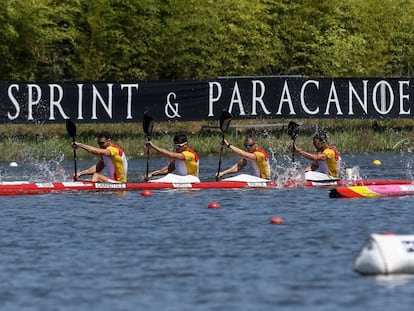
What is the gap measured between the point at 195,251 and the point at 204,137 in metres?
21.4

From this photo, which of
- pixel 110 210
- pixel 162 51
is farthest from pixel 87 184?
pixel 162 51

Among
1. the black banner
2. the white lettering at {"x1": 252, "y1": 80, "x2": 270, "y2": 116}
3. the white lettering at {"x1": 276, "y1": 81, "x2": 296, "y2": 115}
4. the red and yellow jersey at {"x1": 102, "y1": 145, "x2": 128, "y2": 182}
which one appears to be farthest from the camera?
the white lettering at {"x1": 276, "y1": 81, "x2": 296, "y2": 115}

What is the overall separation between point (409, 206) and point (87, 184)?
7019 mm

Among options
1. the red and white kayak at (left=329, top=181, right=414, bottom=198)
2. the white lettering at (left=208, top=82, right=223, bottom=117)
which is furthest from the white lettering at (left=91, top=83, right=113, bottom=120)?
the red and white kayak at (left=329, top=181, right=414, bottom=198)

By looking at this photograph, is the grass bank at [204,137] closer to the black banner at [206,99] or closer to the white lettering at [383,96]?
the black banner at [206,99]

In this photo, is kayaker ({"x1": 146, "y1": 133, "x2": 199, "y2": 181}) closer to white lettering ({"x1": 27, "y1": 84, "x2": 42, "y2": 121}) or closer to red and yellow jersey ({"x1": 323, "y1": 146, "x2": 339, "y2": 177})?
red and yellow jersey ({"x1": 323, "y1": 146, "x2": 339, "y2": 177})

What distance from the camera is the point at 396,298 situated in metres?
16.5

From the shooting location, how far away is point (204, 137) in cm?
4203

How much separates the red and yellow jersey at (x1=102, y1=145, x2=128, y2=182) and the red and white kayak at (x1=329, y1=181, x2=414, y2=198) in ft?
15.3

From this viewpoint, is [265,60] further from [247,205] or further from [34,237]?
[34,237]

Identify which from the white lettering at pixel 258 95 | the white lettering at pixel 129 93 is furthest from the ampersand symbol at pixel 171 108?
the white lettering at pixel 258 95

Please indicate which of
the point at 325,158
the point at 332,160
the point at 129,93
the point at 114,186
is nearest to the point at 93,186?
the point at 114,186

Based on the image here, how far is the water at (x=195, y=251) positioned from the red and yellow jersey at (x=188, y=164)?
45 centimetres

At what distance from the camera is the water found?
55.0 ft
